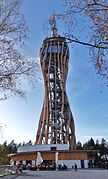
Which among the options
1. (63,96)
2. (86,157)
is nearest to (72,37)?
(86,157)

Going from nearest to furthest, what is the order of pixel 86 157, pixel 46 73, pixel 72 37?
1. pixel 72 37
2. pixel 86 157
3. pixel 46 73

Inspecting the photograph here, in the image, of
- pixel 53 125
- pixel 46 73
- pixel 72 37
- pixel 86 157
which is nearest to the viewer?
pixel 72 37

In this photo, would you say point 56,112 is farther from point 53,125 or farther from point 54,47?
point 54,47

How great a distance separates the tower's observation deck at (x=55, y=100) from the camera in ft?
194

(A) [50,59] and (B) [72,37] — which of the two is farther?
(A) [50,59]

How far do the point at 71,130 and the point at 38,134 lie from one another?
829cm

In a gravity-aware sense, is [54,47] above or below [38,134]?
above

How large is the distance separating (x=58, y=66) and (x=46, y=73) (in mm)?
3770

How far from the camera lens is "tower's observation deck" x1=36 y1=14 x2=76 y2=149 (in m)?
59.2

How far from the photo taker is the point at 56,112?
6081 cm

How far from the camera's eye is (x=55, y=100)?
62.0 meters

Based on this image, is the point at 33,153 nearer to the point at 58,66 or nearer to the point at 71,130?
the point at 71,130

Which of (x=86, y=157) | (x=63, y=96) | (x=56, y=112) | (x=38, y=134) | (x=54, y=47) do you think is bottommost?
(x=86, y=157)

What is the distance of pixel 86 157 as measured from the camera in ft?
170
